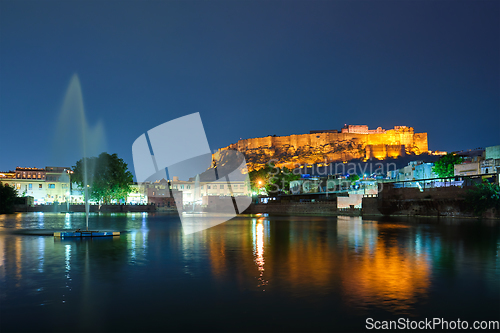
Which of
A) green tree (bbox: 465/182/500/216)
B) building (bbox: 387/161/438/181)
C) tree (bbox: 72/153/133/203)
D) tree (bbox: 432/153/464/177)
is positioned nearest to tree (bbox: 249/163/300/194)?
building (bbox: 387/161/438/181)

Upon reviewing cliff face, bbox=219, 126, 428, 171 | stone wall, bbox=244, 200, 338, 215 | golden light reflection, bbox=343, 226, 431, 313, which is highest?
cliff face, bbox=219, 126, 428, 171

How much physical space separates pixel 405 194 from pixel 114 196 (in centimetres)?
5443

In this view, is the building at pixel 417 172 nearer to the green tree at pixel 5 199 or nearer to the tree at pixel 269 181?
the tree at pixel 269 181

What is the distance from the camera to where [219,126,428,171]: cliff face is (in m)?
150

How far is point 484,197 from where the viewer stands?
42344mm

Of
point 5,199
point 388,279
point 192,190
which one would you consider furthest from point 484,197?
point 192,190

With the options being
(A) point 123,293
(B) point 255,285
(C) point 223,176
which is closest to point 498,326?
(B) point 255,285

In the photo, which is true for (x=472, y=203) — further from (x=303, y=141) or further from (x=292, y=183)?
(x=303, y=141)

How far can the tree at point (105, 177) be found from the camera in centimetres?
8006

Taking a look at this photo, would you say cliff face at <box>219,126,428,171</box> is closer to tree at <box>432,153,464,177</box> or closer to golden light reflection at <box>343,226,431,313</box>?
tree at <box>432,153,464,177</box>

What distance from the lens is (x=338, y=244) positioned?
845 inches

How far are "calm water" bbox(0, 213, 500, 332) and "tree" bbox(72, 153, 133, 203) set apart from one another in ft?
208

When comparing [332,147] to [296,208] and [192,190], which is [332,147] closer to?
[192,190]

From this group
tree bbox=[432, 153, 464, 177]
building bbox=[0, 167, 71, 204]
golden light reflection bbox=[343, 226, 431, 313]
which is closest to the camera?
golden light reflection bbox=[343, 226, 431, 313]
